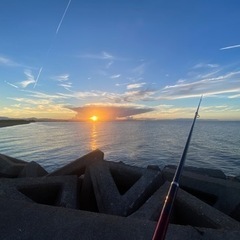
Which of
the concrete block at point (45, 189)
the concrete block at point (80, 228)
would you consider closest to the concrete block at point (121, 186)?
the concrete block at point (45, 189)

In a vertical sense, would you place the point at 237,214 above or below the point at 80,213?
below

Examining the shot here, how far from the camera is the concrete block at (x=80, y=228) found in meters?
3.08

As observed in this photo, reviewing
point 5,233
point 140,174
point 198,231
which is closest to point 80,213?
point 5,233

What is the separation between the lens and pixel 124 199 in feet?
15.5

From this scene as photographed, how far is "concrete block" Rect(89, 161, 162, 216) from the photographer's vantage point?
4.59 metres

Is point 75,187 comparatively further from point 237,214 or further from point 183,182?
point 237,214

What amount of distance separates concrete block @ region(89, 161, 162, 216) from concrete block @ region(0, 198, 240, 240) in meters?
1.01

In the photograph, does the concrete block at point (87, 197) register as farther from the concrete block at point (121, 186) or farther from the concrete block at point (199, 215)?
the concrete block at point (199, 215)

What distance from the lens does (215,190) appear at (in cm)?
608

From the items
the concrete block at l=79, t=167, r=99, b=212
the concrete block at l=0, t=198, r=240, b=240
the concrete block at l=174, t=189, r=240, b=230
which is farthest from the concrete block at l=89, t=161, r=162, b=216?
the concrete block at l=0, t=198, r=240, b=240

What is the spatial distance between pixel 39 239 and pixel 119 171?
3743 millimetres

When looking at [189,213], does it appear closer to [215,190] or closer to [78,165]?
[215,190]

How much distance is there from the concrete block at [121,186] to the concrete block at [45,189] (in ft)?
1.89

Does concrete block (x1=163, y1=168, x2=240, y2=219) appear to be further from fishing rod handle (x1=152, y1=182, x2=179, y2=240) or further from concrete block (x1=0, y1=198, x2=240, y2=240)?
fishing rod handle (x1=152, y1=182, x2=179, y2=240)
